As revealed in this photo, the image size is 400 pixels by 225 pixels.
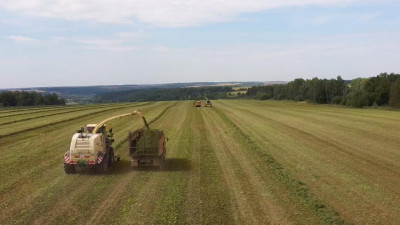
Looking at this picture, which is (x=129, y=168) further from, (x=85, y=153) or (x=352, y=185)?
(x=352, y=185)

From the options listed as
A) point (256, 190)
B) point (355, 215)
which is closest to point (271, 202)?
point (256, 190)

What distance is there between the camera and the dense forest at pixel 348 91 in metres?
97.9

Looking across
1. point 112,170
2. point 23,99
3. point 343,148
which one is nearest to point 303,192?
point 112,170

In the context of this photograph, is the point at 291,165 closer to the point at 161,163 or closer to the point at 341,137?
the point at 161,163

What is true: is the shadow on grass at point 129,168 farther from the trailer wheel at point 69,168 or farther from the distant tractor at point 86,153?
the distant tractor at point 86,153

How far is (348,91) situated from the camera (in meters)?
147

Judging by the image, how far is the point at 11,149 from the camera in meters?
26.2

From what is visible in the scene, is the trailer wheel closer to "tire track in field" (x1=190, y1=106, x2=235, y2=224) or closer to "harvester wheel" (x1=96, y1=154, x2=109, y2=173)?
"harvester wheel" (x1=96, y1=154, x2=109, y2=173)

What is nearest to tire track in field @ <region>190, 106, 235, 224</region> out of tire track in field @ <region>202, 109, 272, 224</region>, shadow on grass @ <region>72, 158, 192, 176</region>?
tire track in field @ <region>202, 109, 272, 224</region>

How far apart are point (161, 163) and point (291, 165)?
7.01 m

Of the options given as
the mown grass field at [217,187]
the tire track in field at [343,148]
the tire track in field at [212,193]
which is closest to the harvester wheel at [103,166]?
the mown grass field at [217,187]

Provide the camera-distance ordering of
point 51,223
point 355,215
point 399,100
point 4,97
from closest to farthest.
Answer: point 51,223
point 355,215
point 399,100
point 4,97

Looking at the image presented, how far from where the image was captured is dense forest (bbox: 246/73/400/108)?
97.9m

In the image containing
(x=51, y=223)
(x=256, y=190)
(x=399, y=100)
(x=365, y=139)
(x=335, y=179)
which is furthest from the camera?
(x=399, y=100)
